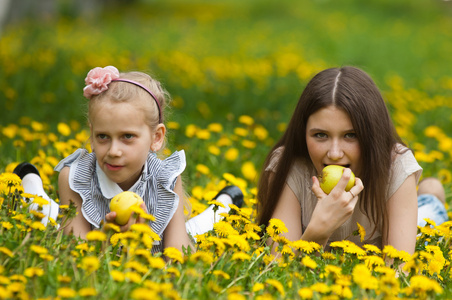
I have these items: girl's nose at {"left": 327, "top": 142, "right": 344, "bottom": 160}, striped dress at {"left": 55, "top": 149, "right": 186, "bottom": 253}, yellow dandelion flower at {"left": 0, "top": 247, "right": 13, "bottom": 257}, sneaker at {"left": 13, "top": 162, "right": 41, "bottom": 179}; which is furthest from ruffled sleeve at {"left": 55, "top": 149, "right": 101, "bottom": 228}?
girl's nose at {"left": 327, "top": 142, "right": 344, "bottom": 160}

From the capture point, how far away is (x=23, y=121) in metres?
5.12

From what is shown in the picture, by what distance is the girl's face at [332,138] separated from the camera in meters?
2.98

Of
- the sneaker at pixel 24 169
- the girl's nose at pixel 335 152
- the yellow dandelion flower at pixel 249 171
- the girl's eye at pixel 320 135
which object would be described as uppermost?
the girl's eye at pixel 320 135

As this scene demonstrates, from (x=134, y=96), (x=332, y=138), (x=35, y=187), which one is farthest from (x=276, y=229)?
(x=35, y=187)

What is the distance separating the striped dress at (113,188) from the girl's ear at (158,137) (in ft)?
0.28

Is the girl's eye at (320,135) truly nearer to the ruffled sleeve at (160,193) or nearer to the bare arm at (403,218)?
the bare arm at (403,218)

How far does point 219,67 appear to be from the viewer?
8.83 meters

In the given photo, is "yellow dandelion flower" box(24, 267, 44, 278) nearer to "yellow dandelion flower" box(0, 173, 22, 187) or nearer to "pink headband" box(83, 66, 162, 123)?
"yellow dandelion flower" box(0, 173, 22, 187)

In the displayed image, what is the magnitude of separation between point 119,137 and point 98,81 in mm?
267

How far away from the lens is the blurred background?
4809 mm

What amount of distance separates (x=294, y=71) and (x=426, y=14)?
1402 cm

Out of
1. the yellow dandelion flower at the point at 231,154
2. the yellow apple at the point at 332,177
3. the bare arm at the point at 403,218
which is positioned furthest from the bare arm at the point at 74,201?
the yellow dandelion flower at the point at 231,154

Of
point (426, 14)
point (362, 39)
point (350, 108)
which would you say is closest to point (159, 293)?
point (350, 108)

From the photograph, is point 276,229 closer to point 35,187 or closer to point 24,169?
point 35,187
